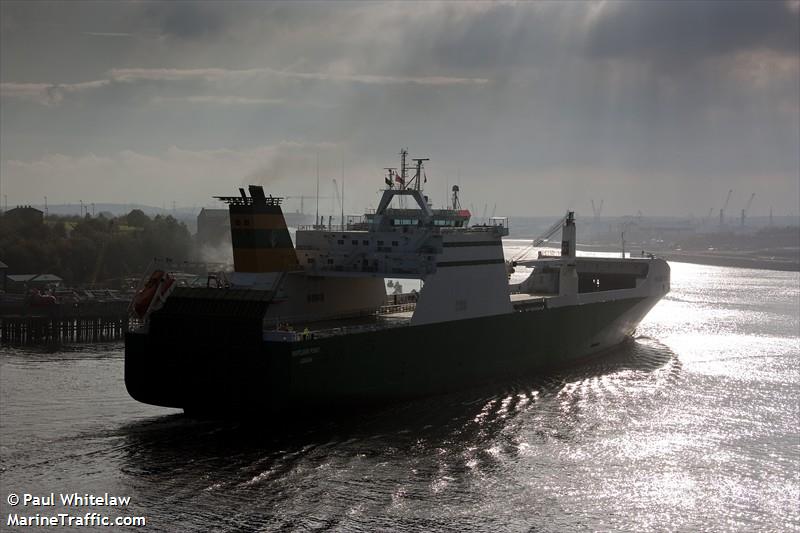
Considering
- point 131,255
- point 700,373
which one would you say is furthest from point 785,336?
point 131,255

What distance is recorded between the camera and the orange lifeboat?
85.6 ft

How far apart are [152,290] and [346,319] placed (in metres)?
7.08

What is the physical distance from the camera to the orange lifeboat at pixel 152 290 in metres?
26.1

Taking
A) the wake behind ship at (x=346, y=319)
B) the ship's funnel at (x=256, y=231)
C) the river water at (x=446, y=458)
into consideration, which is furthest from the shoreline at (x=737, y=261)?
the ship's funnel at (x=256, y=231)

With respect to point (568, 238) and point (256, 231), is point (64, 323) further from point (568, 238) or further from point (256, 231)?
point (568, 238)

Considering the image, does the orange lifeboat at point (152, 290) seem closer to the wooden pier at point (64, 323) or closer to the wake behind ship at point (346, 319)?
the wake behind ship at point (346, 319)

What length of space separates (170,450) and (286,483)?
159 inches

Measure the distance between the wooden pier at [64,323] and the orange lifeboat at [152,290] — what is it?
2076 cm

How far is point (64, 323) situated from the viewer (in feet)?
154

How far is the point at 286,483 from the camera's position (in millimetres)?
20766

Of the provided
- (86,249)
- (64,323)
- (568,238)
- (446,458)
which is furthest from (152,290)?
(86,249)

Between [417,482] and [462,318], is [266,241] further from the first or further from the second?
[417,482]

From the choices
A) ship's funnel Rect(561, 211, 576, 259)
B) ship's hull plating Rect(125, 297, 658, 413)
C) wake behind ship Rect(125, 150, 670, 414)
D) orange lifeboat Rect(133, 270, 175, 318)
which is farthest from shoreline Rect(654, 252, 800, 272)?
orange lifeboat Rect(133, 270, 175, 318)

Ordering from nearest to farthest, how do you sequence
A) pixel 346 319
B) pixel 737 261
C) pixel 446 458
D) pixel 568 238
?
pixel 446 458 < pixel 346 319 < pixel 568 238 < pixel 737 261
